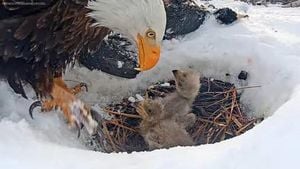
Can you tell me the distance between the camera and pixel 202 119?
393 centimetres

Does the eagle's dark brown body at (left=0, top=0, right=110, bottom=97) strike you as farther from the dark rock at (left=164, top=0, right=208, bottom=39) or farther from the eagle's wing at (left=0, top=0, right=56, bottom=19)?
the dark rock at (left=164, top=0, right=208, bottom=39)

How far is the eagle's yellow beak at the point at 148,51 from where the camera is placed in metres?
3.20

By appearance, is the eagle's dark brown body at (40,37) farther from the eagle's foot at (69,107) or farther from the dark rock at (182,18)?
the dark rock at (182,18)

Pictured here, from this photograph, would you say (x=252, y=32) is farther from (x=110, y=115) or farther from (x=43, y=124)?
(x=43, y=124)

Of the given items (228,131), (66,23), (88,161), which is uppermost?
(66,23)

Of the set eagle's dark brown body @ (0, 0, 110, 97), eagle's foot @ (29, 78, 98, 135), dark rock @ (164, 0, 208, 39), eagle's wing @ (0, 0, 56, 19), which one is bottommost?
eagle's foot @ (29, 78, 98, 135)

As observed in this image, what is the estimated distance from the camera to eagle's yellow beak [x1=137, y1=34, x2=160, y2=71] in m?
3.20

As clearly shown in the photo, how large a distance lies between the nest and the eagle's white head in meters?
0.68

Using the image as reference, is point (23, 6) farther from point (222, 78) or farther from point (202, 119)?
point (222, 78)

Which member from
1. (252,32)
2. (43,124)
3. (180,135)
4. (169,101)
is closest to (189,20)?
(252,32)

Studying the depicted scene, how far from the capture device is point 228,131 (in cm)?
384

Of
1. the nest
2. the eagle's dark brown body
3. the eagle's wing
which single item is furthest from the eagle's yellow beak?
the nest

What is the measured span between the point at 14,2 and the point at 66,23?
282 millimetres

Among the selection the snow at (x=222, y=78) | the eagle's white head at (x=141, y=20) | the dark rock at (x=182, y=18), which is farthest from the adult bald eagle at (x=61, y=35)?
the dark rock at (x=182, y=18)
